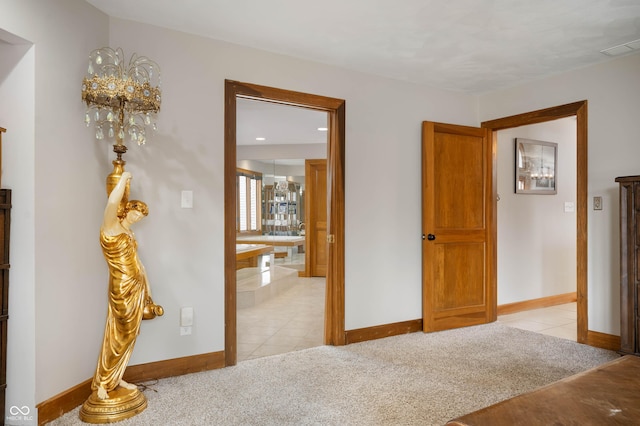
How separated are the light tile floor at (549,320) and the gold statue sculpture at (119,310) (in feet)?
11.9

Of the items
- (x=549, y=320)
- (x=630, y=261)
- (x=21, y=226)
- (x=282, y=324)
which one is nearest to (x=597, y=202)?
(x=630, y=261)

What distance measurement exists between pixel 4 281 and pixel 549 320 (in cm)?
482

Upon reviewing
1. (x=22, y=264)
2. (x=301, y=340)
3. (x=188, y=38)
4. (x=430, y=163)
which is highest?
(x=188, y=38)

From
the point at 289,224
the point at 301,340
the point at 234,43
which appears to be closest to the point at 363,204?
the point at 301,340

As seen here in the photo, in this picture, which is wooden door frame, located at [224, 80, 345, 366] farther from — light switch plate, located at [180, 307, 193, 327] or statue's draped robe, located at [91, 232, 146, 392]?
statue's draped robe, located at [91, 232, 146, 392]

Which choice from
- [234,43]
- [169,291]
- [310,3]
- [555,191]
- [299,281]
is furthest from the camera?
[299,281]

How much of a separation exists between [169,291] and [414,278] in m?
2.30

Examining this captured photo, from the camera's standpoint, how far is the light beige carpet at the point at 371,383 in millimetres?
2377

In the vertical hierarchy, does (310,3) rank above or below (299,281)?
above

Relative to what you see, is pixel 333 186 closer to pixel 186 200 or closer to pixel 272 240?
pixel 186 200

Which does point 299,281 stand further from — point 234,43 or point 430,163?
point 234,43

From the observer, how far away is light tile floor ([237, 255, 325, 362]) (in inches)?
147

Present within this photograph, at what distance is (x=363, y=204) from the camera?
3871 mm

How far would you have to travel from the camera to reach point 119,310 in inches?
95.3
